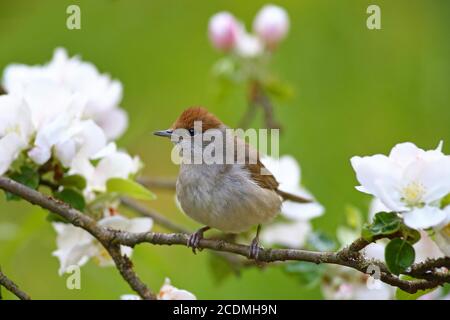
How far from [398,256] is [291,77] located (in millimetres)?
2671

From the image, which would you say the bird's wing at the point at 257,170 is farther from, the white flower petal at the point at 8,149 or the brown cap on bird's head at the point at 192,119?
the white flower petal at the point at 8,149

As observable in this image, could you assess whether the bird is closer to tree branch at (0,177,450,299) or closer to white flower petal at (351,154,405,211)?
Answer: tree branch at (0,177,450,299)

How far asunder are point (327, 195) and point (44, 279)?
50.3 inches

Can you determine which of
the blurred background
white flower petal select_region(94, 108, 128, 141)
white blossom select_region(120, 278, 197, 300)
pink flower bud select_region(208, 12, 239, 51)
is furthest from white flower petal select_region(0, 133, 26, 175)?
the blurred background

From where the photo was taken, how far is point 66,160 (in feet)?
5.98

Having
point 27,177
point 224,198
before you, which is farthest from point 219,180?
point 27,177

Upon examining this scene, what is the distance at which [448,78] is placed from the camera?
3771 millimetres

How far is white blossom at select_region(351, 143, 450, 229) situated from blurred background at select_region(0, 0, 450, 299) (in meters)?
1.90

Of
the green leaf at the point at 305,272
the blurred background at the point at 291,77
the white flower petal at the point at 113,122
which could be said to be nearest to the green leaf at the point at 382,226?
the green leaf at the point at 305,272

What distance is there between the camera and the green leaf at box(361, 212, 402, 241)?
1392 mm

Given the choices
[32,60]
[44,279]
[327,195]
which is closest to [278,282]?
[327,195]
